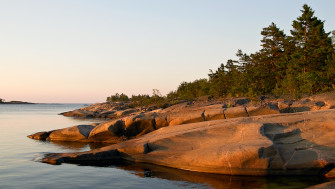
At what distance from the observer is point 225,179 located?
34.7ft

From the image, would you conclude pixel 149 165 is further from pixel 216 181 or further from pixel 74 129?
pixel 74 129

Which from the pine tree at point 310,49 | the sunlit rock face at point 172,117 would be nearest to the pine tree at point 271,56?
the pine tree at point 310,49

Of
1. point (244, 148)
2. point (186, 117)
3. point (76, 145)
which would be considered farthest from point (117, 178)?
point (76, 145)

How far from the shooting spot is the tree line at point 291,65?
104 feet

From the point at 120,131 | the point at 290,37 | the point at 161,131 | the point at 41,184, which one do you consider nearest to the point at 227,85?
the point at 290,37

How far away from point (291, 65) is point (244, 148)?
30.0m

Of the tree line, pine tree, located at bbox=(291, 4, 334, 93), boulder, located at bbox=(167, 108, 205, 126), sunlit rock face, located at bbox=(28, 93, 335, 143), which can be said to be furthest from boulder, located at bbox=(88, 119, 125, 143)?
pine tree, located at bbox=(291, 4, 334, 93)

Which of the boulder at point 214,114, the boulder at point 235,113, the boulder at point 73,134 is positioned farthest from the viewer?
the boulder at point 73,134

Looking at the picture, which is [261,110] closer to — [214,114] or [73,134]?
[214,114]

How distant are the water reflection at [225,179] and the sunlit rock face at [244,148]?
0.34m

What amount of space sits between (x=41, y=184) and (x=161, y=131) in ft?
20.7

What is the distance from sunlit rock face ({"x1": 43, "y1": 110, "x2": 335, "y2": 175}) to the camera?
34.7 feet

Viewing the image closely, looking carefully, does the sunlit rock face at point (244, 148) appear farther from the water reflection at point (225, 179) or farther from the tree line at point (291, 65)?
the tree line at point (291, 65)

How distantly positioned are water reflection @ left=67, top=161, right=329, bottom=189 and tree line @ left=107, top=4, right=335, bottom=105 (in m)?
18.1
